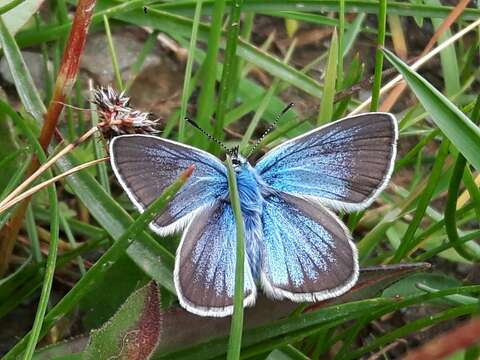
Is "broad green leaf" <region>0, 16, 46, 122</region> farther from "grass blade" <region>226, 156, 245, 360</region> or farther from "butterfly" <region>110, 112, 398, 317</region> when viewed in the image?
"grass blade" <region>226, 156, 245, 360</region>

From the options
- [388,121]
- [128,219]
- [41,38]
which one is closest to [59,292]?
[128,219]

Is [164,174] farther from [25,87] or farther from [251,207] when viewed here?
[25,87]

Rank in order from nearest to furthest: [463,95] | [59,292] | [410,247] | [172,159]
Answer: [172,159], [410,247], [59,292], [463,95]

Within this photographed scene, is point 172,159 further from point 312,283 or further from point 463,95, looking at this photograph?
point 463,95

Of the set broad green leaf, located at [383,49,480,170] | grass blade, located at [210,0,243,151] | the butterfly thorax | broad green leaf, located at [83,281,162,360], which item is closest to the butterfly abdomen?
the butterfly thorax

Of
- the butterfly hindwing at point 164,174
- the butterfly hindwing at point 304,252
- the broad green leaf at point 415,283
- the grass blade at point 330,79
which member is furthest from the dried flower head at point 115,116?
the broad green leaf at point 415,283

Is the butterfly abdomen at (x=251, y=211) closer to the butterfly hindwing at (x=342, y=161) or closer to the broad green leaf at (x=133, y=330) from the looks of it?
the butterfly hindwing at (x=342, y=161)

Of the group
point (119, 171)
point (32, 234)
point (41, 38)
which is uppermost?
point (41, 38)
